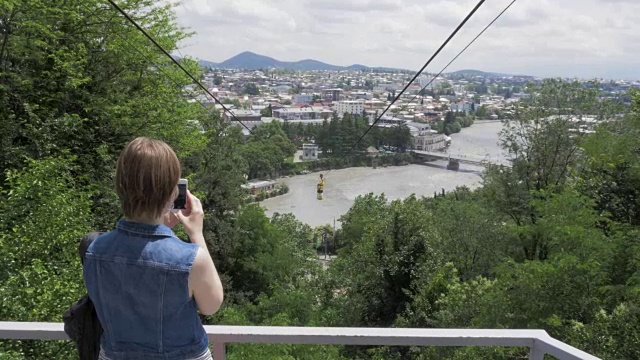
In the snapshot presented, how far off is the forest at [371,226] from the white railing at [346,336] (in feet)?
4.34

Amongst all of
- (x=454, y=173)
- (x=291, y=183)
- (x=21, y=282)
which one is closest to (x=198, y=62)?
(x=21, y=282)

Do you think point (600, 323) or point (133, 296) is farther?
point (600, 323)

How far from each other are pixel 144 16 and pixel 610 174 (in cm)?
1250

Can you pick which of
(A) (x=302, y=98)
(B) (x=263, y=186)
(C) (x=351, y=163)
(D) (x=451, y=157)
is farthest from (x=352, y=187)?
(A) (x=302, y=98)

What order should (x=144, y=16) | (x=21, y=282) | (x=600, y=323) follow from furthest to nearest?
(x=144, y=16) < (x=600, y=323) < (x=21, y=282)

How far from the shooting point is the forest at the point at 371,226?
5641mm

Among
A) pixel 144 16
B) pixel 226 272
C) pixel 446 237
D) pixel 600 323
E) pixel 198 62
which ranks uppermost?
pixel 144 16

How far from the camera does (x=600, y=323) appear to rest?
7.32 m

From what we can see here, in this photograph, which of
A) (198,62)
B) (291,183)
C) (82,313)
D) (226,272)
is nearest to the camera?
(82,313)

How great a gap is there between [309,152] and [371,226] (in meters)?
46.9

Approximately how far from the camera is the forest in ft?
18.5

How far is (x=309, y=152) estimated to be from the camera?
62562 millimetres

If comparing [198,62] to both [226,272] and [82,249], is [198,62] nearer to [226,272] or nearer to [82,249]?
[226,272]

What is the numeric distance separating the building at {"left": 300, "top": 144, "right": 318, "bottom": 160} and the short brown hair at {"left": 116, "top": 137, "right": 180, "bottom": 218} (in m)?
60.4
